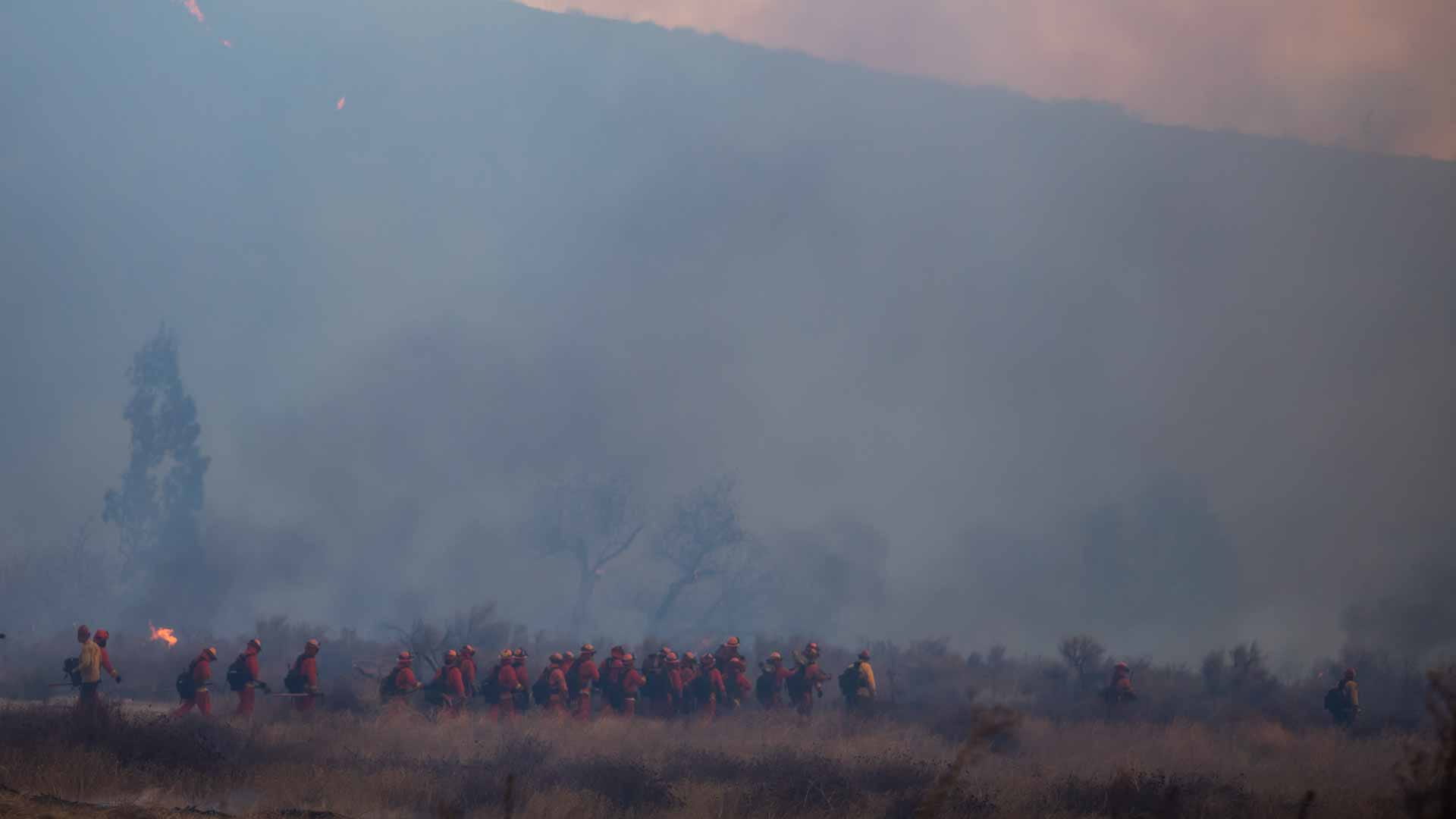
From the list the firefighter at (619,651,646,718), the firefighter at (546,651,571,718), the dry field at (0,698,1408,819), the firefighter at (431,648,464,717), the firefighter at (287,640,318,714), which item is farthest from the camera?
the firefighter at (619,651,646,718)

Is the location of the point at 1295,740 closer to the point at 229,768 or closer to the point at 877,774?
the point at 877,774

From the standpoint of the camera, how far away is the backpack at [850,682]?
83.9 feet

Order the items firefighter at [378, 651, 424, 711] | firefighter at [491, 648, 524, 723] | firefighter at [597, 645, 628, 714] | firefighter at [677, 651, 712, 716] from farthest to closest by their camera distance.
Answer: firefighter at [677, 651, 712, 716] < firefighter at [597, 645, 628, 714] < firefighter at [491, 648, 524, 723] < firefighter at [378, 651, 424, 711]

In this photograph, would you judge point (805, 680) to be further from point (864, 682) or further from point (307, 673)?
point (307, 673)

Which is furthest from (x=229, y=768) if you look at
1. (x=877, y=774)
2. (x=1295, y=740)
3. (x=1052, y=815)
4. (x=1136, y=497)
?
(x=1136, y=497)

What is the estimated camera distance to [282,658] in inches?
1364

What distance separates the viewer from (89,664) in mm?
20844

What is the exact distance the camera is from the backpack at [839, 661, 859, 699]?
25578 mm

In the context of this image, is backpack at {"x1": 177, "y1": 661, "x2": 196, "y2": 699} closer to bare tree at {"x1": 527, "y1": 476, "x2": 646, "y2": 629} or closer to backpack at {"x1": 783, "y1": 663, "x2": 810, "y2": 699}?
backpack at {"x1": 783, "y1": 663, "x2": 810, "y2": 699}

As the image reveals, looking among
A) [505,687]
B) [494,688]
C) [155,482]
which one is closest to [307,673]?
[494,688]

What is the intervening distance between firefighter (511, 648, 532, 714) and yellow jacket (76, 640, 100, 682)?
6.51m

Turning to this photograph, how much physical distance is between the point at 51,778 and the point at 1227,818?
12.4 metres

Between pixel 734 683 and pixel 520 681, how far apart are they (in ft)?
14.5

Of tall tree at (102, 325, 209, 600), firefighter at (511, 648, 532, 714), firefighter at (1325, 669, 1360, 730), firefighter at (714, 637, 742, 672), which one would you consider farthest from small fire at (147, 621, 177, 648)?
firefighter at (1325, 669, 1360, 730)
